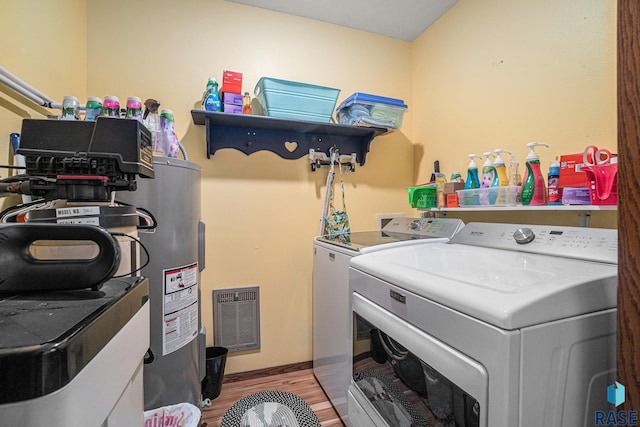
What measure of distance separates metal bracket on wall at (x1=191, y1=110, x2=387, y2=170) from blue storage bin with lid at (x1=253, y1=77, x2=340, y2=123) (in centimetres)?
6

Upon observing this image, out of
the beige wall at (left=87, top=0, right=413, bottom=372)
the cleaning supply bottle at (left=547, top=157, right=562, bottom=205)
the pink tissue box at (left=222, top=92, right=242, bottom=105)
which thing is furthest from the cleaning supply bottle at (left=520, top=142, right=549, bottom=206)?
the pink tissue box at (left=222, top=92, right=242, bottom=105)

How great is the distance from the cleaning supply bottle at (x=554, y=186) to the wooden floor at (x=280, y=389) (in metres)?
1.47

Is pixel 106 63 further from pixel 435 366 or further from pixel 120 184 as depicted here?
pixel 435 366

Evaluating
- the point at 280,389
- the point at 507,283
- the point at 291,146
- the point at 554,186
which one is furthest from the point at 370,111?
the point at 280,389

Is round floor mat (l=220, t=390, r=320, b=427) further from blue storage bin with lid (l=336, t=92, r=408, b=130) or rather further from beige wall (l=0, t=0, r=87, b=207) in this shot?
blue storage bin with lid (l=336, t=92, r=408, b=130)

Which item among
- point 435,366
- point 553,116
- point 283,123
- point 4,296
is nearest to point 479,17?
point 553,116

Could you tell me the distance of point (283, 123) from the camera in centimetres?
188

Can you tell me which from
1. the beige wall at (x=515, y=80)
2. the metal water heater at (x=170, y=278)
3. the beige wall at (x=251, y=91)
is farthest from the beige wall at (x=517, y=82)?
the metal water heater at (x=170, y=278)

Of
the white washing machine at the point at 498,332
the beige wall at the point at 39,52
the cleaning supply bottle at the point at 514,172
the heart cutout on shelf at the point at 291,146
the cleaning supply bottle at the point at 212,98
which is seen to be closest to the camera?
the white washing machine at the point at 498,332

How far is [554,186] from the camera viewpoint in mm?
1216

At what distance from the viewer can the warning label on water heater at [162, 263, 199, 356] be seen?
4.05 feet

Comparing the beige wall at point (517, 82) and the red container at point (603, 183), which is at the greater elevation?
the beige wall at point (517, 82)

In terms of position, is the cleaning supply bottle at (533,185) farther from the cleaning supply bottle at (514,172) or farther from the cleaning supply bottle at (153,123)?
the cleaning supply bottle at (153,123)

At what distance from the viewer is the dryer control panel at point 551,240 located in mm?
908
